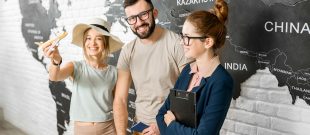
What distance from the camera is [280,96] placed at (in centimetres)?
171

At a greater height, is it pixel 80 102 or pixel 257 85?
pixel 257 85

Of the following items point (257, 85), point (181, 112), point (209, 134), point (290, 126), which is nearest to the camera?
point (209, 134)

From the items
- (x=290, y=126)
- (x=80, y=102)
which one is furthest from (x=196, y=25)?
(x=80, y=102)

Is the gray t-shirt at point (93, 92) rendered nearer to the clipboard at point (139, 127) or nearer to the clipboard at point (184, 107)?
the clipboard at point (139, 127)

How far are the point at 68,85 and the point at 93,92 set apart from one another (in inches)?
59.7

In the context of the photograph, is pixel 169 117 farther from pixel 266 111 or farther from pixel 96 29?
pixel 96 29

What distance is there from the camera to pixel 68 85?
3.53 meters

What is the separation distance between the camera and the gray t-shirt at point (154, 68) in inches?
70.8

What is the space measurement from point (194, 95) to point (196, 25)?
0.96 feet

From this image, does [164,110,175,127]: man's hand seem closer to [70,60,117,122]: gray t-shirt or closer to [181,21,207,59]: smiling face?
[181,21,207,59]: smiling face

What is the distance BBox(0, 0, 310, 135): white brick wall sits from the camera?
1718mm

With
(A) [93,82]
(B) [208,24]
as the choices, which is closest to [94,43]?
(A) [93,82]

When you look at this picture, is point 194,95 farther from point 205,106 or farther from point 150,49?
point 150,49

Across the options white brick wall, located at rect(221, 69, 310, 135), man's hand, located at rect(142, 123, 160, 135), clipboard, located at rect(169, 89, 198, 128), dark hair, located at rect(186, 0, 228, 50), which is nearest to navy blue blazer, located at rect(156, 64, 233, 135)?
clipboard, located at rect(169, 89, 198, 128)
